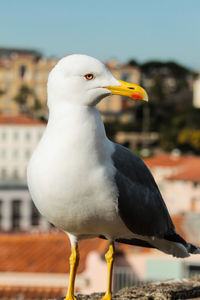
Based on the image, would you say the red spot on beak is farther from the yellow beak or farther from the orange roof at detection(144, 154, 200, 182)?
the orange roof at detection(144, 154, 200, 182)

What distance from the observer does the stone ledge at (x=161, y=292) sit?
375cm

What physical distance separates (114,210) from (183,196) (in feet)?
120

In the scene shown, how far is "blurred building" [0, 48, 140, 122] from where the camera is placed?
80.1 meters

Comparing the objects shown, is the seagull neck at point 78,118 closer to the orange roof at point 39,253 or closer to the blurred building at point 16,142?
the orange roof at point 39,253

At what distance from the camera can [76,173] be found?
307 cm

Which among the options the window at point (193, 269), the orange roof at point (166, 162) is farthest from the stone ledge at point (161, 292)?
the orange roof at point (166, 162)

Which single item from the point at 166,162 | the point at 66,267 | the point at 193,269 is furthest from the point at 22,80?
the point at 193,269

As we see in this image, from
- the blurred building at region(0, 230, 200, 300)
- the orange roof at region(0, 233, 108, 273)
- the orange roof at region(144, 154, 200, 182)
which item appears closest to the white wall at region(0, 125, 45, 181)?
the orange roof at region(144, 154, 200, 182)

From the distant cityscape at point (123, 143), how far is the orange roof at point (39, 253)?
0.03 meters

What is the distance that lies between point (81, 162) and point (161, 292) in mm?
1218

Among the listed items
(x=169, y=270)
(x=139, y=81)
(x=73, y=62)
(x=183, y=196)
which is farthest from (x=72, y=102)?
(x=139, y=81)

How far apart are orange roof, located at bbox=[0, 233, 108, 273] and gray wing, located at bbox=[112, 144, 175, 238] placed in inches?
492

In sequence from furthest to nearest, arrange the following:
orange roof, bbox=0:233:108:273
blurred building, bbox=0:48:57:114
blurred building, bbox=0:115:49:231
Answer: blurred building, bbox=0:48:57:114 → blurred building, bbox=0:115:49:231 → orange roof, bbox=0:233:108:273

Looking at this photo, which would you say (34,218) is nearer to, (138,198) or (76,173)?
(138,198)
